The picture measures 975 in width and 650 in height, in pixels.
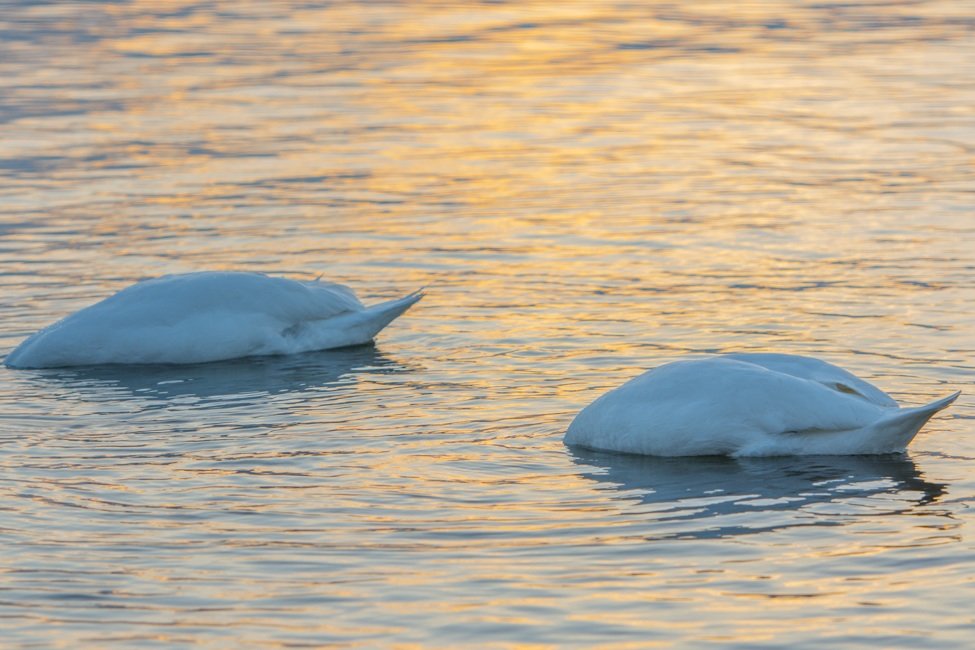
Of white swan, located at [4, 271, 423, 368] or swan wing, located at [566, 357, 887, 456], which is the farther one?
white swan, located at [4, 271, 423, 368]

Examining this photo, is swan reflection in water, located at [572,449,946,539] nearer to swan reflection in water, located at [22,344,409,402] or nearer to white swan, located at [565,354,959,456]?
white swan, located at [565,354,959,456]

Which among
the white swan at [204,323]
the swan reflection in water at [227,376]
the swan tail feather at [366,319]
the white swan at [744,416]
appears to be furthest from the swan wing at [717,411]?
the white swan at [204,323]

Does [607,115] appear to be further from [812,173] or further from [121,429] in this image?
[121,429]

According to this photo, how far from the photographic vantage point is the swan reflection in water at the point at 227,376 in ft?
42.5

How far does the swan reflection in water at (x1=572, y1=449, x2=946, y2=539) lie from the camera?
9641 mm

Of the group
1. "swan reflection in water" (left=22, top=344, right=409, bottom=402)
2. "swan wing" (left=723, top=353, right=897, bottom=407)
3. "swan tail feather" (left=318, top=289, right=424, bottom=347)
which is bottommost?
"swan reflection in water" (left=22, top=344, right=409, bottom=402)

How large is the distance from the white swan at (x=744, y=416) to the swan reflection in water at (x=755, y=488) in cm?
8

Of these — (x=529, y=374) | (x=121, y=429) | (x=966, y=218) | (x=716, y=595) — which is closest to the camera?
(x=716, y=595)

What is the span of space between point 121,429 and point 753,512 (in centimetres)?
413

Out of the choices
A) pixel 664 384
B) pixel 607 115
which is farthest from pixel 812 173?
pixel 664 384

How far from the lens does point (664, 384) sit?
10930 mm

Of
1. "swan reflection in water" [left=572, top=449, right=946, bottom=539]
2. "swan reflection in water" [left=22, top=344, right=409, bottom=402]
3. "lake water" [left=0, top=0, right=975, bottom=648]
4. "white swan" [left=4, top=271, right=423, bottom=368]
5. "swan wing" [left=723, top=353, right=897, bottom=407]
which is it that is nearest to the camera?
"lake water" [left=0, top=0, right=975, bottom=648]

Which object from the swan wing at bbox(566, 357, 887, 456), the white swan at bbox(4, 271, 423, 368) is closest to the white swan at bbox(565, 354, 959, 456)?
the swan wing at bbox(566, 357, 887, 456)

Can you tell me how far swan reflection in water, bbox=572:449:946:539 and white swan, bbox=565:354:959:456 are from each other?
0.25 feet
